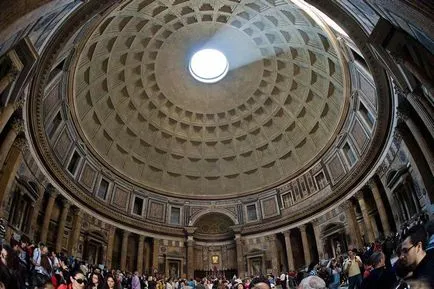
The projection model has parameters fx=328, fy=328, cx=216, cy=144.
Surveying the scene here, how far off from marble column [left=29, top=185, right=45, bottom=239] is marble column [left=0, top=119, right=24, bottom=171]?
446 cm

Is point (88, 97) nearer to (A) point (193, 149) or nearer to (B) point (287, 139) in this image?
(A) point (193, 149)

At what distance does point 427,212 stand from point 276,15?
15849mm

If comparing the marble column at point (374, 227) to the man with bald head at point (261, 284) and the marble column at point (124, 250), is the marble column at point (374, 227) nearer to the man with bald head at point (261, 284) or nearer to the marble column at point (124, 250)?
the marble column at point (124, 250)

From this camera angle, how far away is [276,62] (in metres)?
27.7

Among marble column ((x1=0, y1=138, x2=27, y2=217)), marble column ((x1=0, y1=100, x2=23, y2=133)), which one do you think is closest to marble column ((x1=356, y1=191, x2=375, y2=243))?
marble column ((x1=0, y1=138, x2=27, y2=217))

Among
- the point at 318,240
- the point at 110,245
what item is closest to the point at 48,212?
the point at 110,245

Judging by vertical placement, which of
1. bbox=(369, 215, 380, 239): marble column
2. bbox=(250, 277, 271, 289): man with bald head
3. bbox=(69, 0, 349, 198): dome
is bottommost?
bbox=(250, 277, 271, 289): man with bald head

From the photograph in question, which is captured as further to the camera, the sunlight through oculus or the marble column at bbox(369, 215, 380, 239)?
the sunlight through oculus

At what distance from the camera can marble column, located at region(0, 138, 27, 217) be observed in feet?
47.5

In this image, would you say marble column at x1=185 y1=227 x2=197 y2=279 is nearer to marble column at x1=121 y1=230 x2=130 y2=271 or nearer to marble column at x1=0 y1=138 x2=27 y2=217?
marble column at x1=121 y1=230 x2=130 y2=271

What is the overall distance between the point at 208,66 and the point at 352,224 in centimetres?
1883

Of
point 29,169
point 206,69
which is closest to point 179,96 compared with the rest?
point 206,69

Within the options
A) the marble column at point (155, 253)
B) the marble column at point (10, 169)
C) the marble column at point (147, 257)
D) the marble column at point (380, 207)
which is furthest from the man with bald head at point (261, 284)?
the marble column at point (155, 253)

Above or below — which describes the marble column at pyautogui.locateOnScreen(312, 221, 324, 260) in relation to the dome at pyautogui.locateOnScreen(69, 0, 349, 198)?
below
